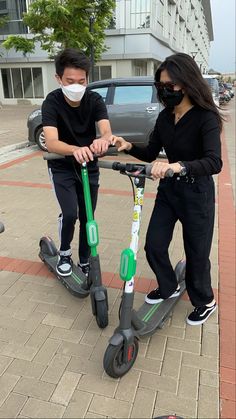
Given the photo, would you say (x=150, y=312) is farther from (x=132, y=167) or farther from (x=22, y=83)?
(x=22, y=83)

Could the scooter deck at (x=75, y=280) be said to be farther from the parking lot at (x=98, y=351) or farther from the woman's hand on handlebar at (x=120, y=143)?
the woman's hand on handlebar at (x=120, y=143)

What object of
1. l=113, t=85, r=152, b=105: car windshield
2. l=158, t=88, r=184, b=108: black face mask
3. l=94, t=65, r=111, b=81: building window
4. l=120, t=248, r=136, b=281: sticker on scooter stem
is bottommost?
l=120, t=248, r=136, b=281: sticker on scooter stem

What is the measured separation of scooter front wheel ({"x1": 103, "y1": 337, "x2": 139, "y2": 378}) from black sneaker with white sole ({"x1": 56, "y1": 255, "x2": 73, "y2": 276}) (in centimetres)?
107

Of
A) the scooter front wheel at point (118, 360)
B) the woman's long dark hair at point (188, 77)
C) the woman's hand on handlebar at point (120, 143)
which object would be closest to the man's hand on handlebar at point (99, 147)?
the woman's hand on handlebar at point (120, 143)

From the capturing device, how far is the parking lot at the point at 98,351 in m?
2.12

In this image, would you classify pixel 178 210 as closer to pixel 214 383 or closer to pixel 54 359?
pixel 214 383

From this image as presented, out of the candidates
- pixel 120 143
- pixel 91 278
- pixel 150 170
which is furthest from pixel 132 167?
pixel 91 278

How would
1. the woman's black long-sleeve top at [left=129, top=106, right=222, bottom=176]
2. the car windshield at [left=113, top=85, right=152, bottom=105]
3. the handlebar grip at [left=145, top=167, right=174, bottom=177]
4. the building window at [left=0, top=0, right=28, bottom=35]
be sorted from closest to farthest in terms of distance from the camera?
the handlebar grip at [left=145, top=167, right=174, bottom=177]
the woman's black long-sleeve top at [left=129, top=106, right=222, bottom=176]
the car windshield at [left=113, top=85, right=152, bottom=105]
the building window at [left=0, top=0, right=28, bottom=35]

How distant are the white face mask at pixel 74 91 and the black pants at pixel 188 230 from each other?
2.71 ft

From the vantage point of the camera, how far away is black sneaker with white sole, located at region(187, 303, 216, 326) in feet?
9.18

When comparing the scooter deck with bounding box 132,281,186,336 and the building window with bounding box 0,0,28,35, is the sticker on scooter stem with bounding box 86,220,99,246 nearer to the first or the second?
the scooter deck with bounding box 132,281,186,336

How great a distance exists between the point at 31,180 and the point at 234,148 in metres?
6.57

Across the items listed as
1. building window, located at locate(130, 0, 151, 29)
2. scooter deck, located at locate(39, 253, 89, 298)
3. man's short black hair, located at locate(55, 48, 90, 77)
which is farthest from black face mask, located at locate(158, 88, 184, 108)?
building window, located at locate(130, 0, 151, 29)

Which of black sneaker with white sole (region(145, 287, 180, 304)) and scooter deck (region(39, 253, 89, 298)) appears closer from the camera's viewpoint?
black sneaker with white sole (region(145, 287, 180, 304))
